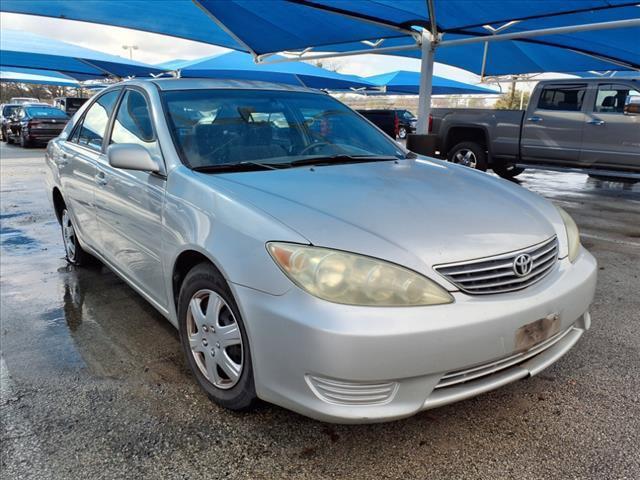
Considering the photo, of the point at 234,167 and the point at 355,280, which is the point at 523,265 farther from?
the point at 234,167

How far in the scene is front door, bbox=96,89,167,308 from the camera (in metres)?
2.89

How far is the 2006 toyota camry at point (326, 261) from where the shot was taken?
6.44ft

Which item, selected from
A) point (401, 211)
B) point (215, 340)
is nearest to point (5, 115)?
point (215, 340)

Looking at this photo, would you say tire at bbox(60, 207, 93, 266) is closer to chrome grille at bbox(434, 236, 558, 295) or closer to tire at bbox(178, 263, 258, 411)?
tire at bbox(178, 263, 258, 411)

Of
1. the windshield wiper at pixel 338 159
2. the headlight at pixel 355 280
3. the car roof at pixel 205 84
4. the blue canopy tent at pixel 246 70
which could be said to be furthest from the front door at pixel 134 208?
the blue canopy tent at pixel 246 70

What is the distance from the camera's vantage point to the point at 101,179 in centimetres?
359

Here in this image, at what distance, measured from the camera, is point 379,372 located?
192cm

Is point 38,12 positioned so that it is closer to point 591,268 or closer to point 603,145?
point 603,145

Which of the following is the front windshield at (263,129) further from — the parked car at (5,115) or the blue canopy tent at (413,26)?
the parked car at (5,115)

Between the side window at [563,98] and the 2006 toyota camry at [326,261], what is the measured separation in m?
7.25

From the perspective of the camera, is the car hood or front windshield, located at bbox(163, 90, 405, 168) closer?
the car hood

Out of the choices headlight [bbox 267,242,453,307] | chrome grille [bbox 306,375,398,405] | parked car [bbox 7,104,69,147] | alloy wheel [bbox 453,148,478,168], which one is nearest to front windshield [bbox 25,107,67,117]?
parked car [bbox 7,104,69,147]

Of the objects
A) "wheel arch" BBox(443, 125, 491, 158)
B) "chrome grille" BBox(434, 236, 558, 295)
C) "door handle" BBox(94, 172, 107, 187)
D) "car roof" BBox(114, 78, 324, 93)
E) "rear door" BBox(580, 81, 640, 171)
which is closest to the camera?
"chrome grille" BBox(434, 236, 558, 295)

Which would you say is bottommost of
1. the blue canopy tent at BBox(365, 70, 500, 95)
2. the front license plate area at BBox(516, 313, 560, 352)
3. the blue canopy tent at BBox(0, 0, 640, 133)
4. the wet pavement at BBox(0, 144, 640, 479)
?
the wet pavement at BBox(0, 144, 640, 479)
